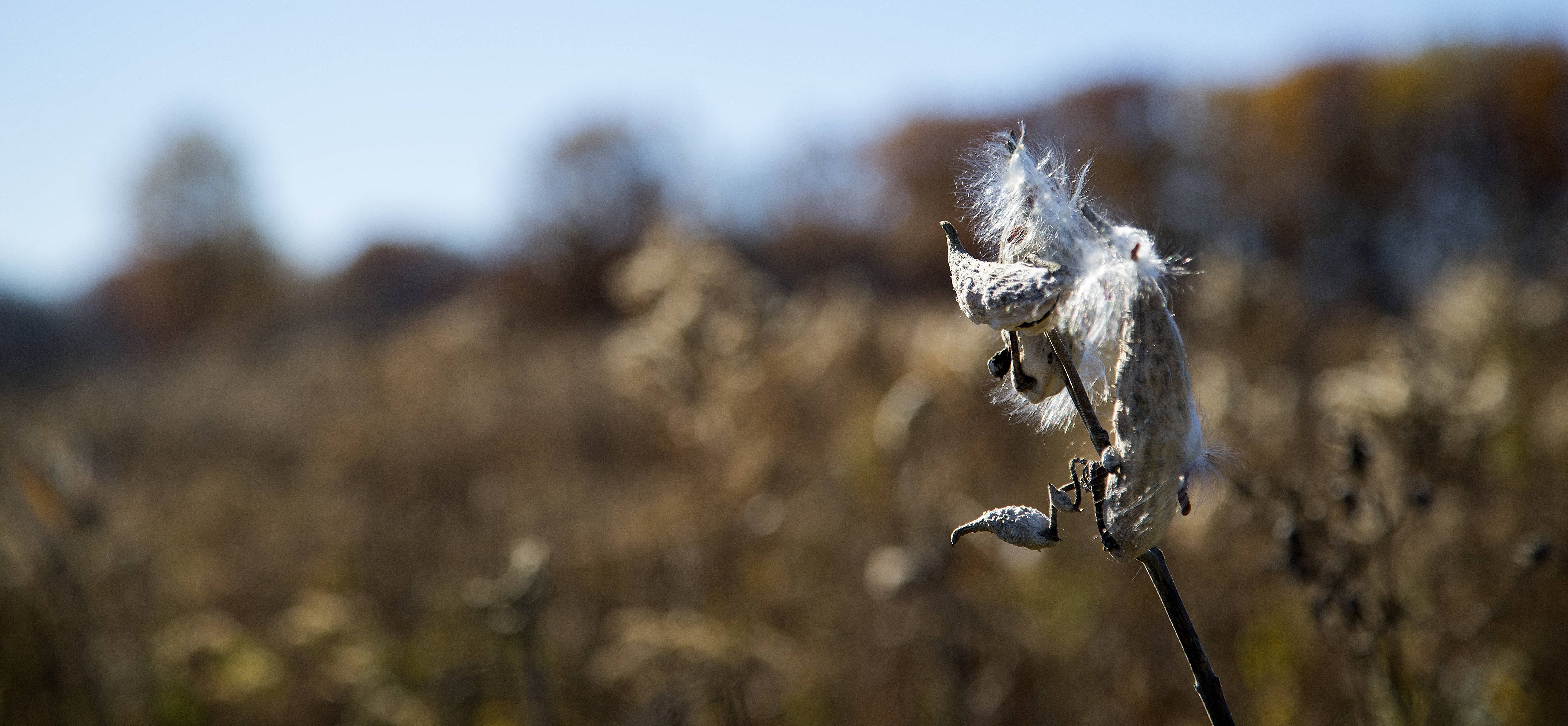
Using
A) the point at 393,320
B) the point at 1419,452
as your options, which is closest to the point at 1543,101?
the point at 1419,452

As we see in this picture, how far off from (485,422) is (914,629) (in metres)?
5.60

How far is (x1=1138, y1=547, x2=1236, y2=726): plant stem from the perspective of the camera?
0.64m

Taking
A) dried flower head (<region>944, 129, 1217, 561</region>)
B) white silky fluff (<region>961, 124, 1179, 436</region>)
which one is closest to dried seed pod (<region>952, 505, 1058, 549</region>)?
dried flower head (<region>944, 129, 1217, 561</region>)

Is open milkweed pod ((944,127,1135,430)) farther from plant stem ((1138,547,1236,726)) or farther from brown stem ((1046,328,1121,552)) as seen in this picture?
plant stem ((1138,547,1236,726))

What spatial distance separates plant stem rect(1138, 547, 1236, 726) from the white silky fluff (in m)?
0.15

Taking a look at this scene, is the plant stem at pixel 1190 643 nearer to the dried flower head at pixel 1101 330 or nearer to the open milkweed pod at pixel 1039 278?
the dried flower head at pixel 1101 330

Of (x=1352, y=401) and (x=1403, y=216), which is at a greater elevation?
(x=1352, y=401)

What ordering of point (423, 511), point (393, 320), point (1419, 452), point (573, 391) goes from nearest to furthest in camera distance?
point (1419, 452) → point (423, 511) → point (573, 391) → point (393, 320)

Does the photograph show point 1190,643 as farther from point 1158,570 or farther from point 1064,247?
point 1064,247

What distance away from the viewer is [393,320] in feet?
76.1

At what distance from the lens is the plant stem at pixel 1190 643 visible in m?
0.64

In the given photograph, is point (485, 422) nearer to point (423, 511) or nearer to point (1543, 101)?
point (423, 511)

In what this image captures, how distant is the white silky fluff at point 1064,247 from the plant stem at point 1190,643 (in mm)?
150

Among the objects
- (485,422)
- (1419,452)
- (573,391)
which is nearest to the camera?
(1419,452)
